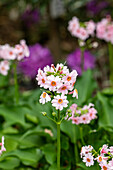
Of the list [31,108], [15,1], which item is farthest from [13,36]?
[31,108]

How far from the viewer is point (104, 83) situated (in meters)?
3.58

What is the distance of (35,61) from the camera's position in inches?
134

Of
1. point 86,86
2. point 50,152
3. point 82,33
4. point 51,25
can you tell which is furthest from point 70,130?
point 51,25

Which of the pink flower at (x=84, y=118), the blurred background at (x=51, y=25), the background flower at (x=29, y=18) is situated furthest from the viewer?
the background flower at (x=29, y=18)

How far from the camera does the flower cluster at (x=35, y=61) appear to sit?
340cm

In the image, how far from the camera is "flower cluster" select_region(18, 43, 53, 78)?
3398mm

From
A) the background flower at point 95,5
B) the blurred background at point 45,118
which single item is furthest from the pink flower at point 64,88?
the background flower at point 95,5

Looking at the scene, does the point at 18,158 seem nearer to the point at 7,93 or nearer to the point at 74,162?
the point at 74,162

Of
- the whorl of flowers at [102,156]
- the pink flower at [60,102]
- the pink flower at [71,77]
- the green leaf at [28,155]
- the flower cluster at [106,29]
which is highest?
the flower cluster at [106,29]

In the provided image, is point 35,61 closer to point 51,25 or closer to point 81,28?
point 51,25

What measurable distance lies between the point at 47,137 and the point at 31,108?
42cm

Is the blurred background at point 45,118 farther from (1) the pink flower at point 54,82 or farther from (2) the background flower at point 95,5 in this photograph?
(1) the pink flower at point 54,82

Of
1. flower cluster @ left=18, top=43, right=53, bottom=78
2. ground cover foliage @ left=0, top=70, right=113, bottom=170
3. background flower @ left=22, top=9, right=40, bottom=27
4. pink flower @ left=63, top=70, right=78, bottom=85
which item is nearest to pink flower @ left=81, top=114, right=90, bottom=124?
ground cover foliage @ left=0, top=70, right=113, bottom=170

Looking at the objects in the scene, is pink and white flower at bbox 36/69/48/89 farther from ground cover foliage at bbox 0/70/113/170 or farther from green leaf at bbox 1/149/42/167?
green leaf at bbox 1/149/42/167
